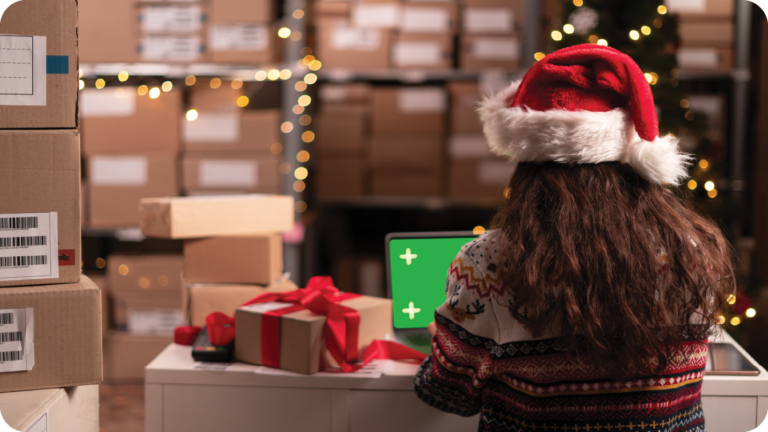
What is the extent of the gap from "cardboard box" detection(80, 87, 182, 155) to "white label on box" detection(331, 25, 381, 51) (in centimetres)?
72

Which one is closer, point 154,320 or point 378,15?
point 154,320

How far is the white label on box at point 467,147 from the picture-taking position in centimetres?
276

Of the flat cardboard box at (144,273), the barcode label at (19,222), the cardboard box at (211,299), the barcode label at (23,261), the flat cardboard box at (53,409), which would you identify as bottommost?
the flat cardboard box at (144,273)

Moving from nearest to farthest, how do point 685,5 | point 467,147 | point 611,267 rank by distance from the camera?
point 611,267, point 685,5, point 467,147

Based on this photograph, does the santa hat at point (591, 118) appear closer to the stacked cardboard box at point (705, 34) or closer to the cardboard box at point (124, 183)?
the cardboard box at point (124, 183)

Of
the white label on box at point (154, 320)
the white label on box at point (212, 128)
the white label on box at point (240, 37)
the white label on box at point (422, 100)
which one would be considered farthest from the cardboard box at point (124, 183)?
the white label on box at point (422, 100)

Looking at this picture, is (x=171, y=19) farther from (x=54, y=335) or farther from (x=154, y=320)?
(x=54, y=335)

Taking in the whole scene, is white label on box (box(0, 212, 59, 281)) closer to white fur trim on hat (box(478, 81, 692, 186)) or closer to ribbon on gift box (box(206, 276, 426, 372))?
ribbon on gift box (box(206, 276, 426, 372))

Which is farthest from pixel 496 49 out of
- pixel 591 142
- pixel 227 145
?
pixel 591 142

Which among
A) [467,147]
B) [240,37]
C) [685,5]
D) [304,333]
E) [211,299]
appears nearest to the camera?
[304,333]

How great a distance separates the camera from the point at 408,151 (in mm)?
2797

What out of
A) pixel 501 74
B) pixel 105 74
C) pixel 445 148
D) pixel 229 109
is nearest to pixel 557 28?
pixel 501 74

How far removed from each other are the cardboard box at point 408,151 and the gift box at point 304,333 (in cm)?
162

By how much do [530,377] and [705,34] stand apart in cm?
242
